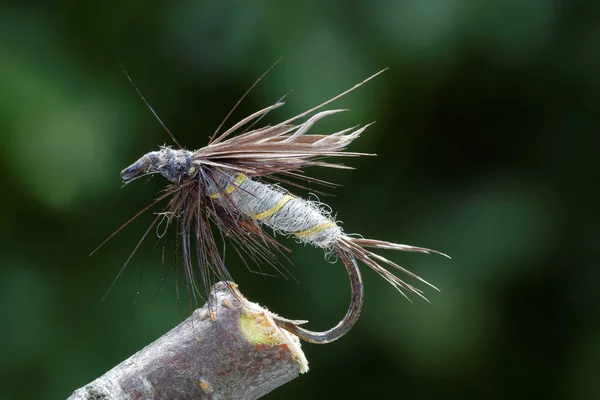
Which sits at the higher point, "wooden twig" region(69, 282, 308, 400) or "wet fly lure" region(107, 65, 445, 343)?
"wet fly lure" region(107, 65, 445, 343)

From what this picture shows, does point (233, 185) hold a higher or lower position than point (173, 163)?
lower

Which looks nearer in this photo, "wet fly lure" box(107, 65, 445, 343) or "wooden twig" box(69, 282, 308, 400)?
"wooden twig" box(69, 282, 308, 400)

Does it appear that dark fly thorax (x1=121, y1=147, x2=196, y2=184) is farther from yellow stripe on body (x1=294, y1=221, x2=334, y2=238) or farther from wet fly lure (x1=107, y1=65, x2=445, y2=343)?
yellow stripe on body (x1=294, y1=221, x2=334, y2=238)

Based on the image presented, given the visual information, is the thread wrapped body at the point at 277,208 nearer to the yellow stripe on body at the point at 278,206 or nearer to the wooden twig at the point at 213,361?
the yellow stripe on body at the point at 278,206

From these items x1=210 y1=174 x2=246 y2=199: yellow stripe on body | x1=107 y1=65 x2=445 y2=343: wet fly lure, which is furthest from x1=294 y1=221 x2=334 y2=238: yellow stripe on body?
x1=210 y1=174 x2=246 y2=199: yellow stripe on body

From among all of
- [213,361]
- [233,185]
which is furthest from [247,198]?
[213,361]

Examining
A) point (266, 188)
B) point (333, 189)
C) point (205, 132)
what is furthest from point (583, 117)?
point (266, 188)

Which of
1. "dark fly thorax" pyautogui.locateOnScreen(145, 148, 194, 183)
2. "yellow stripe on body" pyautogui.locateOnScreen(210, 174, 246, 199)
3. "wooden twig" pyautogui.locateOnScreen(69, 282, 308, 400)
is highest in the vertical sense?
"dark fly thorax" pyautogui.locateOnScreen(145, 148, 194, 183)

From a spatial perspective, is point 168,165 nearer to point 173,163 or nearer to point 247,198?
point 173,163
